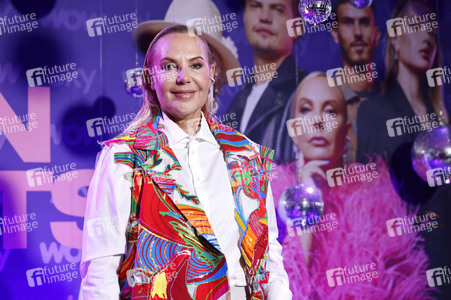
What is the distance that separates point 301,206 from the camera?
3516 millimetres

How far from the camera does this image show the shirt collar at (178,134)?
5.00 ft

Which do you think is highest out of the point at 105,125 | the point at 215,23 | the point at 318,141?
the point at 215,23

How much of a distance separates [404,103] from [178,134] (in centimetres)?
321

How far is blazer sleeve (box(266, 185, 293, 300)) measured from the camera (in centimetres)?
150

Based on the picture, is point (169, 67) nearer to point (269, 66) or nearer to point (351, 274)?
point (269, 66)

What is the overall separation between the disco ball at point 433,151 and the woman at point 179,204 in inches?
91.8

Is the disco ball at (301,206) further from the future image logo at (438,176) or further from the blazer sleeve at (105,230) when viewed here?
the blazer sleeve at (105,230)

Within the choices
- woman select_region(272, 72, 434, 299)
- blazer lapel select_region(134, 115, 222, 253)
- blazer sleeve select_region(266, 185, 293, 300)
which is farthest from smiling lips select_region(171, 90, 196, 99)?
woman select_region(272, 72, 434, 299)

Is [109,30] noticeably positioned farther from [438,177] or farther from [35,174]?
[438,177]

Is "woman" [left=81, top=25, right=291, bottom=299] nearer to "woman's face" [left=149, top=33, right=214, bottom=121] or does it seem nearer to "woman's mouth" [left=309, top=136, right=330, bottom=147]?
"woman's face" [left=149, top=33, right=214, bottom=121]

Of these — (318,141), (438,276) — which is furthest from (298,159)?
(438,276)

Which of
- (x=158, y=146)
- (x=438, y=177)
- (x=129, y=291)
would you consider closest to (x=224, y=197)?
(x=158, y=146)

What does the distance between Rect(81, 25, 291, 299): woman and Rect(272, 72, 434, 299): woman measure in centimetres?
260

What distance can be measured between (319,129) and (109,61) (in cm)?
166
